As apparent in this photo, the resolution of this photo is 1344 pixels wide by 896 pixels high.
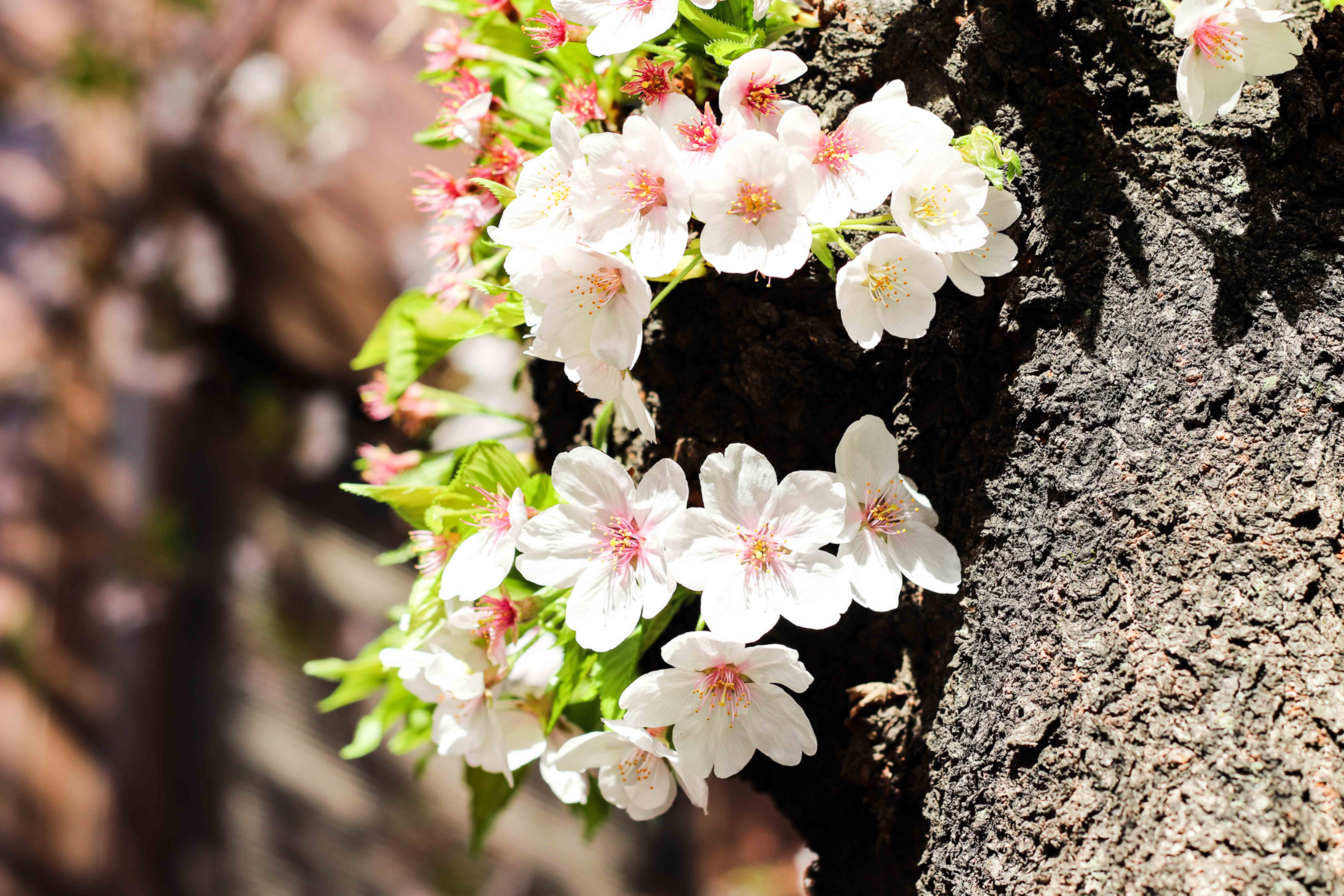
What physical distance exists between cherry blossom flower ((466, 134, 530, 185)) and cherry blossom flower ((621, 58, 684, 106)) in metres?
0.13

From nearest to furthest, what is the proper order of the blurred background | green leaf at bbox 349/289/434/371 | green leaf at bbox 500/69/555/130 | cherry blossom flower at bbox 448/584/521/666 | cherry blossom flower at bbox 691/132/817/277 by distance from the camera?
1. cherry blossom flower at bbox 691/132/817/277
2. cherry blossom flower at bbox 448/584/521/666
3. green leaf at bbox 500/69/555/130
4. green leaf at bbox 349/289/434/371
5. the blurred background

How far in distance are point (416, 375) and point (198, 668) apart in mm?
1770

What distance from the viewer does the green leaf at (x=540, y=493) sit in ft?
2.45

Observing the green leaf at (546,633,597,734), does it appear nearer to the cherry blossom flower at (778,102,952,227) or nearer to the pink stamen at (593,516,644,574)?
the pink stamen at (593,516,644,574)

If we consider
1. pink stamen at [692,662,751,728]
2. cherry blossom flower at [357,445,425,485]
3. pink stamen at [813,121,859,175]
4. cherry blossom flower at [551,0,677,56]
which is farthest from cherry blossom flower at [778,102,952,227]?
cherry blossom flower at [357,445,425,485]

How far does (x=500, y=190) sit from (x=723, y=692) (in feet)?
1.32

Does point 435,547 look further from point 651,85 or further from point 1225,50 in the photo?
point 1225,50

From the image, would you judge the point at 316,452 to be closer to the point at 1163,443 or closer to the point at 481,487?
the point at 481,487

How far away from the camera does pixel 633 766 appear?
0.69 m

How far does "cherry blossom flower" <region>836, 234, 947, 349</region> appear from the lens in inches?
23.6

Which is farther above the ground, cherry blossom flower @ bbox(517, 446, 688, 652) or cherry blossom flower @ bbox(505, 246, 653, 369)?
cherry blossom flower @ bbox(505, 246, 653, 369)

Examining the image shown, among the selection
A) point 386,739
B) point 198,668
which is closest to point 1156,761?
point 386,739

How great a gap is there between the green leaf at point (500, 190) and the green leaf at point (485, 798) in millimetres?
540

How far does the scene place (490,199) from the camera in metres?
0.78
